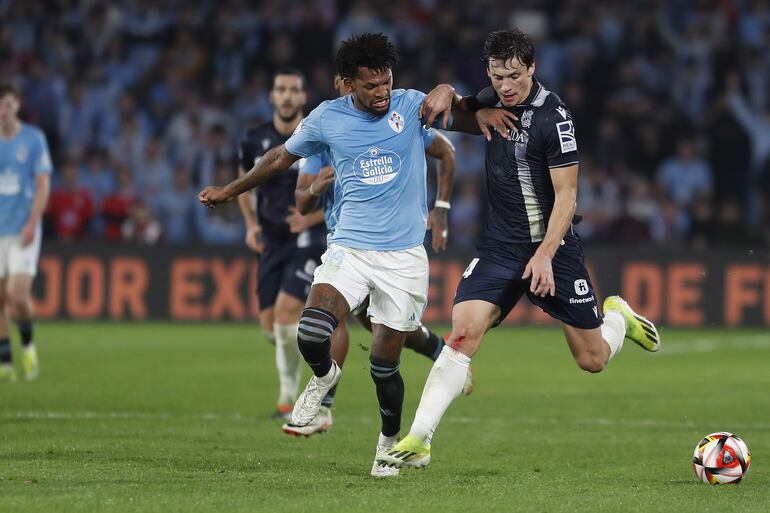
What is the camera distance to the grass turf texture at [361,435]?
7.00 metres

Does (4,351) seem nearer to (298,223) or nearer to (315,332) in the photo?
(298,223)


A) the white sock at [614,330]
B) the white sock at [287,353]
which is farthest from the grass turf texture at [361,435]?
the white sock at [614,330]

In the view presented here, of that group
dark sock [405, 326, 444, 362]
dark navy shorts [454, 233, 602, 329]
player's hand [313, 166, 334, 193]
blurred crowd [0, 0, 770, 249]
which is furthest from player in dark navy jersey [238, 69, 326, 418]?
blurred crowd [0, 0, 770, 249]

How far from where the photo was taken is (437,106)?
26.4 ft

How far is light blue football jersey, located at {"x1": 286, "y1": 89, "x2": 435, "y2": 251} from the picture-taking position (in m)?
8.00

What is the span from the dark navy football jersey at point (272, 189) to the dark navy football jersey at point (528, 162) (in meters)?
3.14

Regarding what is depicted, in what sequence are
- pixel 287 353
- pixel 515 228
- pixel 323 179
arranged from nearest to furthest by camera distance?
pixel 515 228 → pixel 323 179 → pixel 287 353

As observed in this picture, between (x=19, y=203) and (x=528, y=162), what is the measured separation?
6.93 m

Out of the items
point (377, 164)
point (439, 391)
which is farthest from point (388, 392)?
point (377, 164)

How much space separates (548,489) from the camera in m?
7.39

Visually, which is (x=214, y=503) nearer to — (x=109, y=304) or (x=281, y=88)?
(x=281, y=88)

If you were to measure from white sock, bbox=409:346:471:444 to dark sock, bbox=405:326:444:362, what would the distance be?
1943 millimetres

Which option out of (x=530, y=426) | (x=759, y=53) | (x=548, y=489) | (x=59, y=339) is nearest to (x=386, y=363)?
(x=548, y=489)

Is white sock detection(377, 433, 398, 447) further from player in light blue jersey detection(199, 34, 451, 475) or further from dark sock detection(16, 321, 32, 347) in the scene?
dark sock detection(16, 321, 32, 347)
